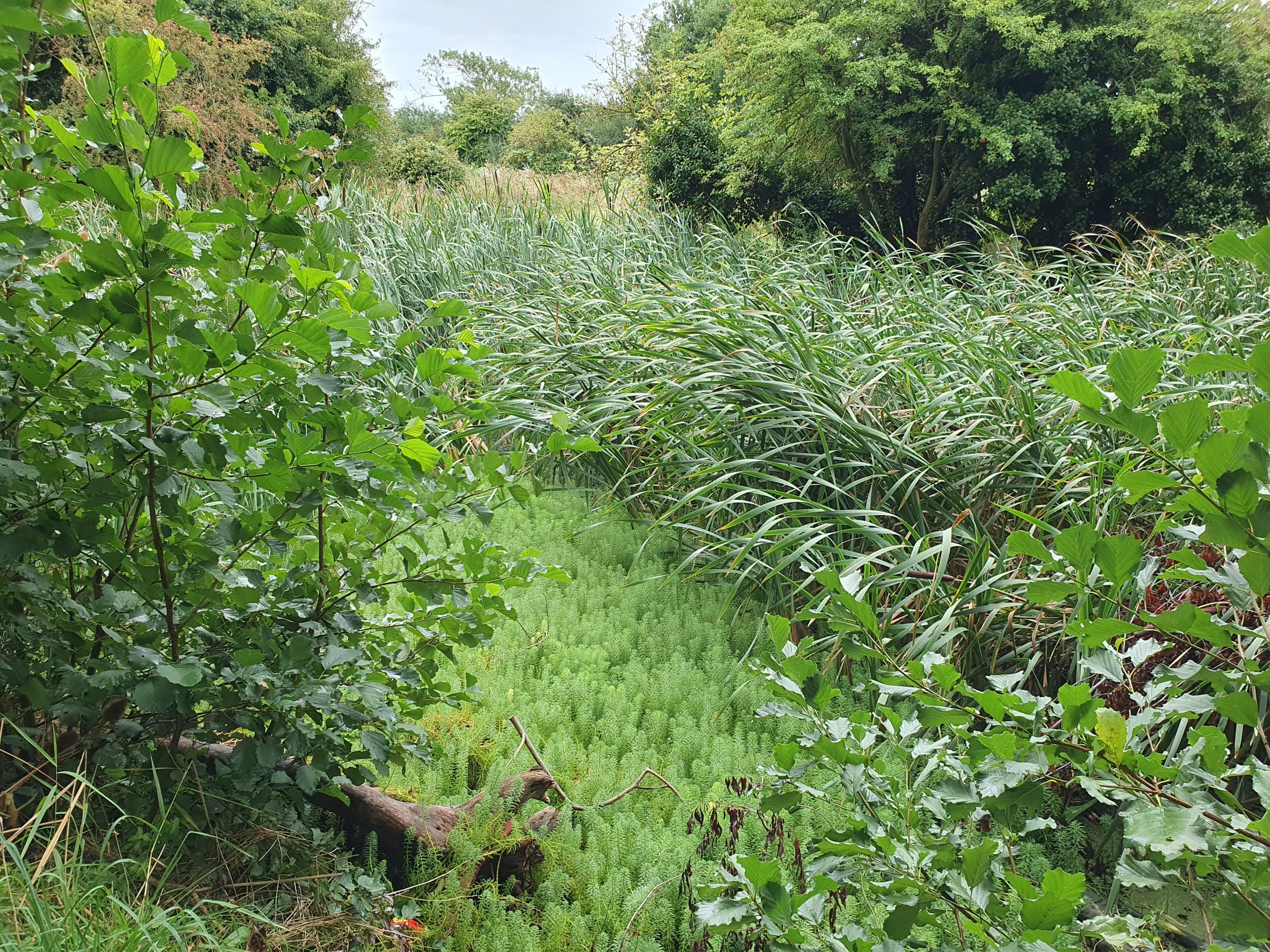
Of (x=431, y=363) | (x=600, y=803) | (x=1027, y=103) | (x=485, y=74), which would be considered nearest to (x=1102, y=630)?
(x=431, y=363)

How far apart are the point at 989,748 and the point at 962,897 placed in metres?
0.26

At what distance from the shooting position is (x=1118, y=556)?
986mm

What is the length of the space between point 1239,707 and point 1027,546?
0.28m

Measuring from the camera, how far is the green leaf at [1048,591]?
3.25 ft

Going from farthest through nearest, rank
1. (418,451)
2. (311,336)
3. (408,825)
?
(408,825)
(418,451)
(311,336)

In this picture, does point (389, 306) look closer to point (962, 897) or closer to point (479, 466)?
point (479, 466)

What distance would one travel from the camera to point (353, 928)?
1.79 m

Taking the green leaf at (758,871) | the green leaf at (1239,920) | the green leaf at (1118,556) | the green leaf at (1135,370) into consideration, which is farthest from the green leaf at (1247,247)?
the green leaf at (758,871)

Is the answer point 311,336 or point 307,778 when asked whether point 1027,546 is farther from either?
point 307,778

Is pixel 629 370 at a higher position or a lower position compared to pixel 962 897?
higher

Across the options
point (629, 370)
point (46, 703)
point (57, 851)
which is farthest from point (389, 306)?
point (629, 370)

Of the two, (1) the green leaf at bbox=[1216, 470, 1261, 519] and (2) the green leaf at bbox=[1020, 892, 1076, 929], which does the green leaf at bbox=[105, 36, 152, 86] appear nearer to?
(1) the green leaf at bbox=[1216, 470, 1261, 519]

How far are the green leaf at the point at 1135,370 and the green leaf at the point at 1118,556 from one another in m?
0.17

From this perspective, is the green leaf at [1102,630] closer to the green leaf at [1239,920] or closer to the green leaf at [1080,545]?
the green leaf at [1080,545]
